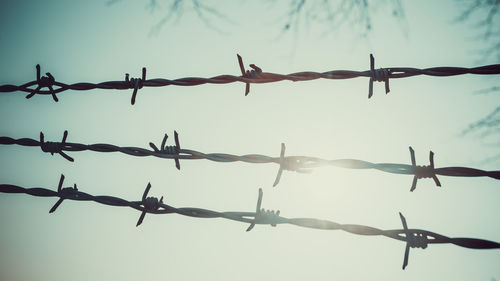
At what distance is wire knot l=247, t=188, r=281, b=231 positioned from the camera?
1.54m

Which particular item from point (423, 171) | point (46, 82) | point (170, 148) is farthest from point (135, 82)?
point (423, 171)

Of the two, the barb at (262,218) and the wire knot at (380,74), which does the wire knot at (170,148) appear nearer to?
the barb at (262,218)

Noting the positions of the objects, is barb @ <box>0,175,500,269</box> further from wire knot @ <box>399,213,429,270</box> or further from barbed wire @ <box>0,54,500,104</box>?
barbed wire @ <box>0,54,500,104</box>

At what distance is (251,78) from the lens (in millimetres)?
1715

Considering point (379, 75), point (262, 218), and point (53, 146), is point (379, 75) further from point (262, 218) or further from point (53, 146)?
point (53, 146)

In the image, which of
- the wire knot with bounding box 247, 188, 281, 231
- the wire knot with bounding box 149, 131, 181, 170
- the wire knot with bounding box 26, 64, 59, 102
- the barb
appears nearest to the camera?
the barb

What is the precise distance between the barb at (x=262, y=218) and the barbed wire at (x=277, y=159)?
0.19 metres

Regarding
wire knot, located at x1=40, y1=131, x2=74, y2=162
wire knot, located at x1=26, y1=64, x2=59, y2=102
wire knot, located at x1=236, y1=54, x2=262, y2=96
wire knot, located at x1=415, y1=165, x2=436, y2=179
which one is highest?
wire knot, located at x1=236, y1=54, x2=262, y2=96

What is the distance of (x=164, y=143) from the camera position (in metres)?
1.75

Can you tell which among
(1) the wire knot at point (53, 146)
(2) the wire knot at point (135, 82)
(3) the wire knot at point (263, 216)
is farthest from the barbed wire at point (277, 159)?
(2) the wire knot at point (135, 82)

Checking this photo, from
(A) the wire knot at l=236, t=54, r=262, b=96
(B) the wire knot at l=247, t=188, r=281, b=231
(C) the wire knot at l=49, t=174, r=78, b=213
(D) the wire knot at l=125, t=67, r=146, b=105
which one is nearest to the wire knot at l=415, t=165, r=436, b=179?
(B) the wire knot at l=247, t=188, r=281, b=231

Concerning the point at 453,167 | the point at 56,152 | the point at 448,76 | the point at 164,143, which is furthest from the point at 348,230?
the point at 56,152

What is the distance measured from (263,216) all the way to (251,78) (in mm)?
783

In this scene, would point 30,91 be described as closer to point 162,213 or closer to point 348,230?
point 162,213
